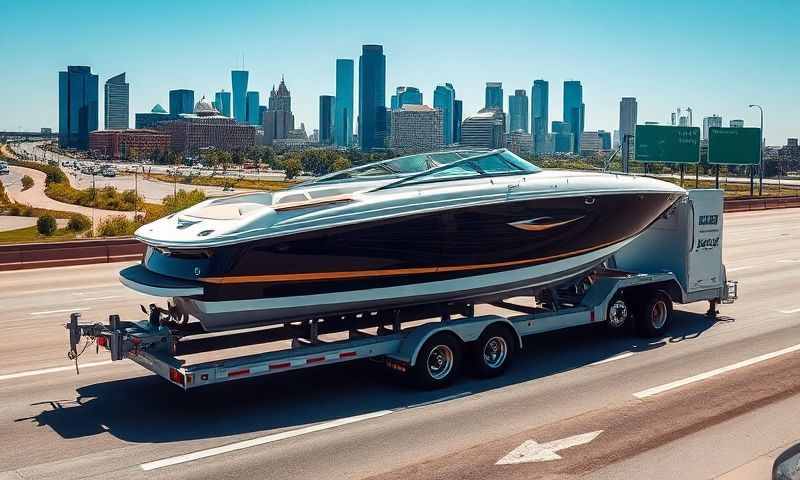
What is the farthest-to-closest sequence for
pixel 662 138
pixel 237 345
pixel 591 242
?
pixel 662 138
pixel 591 242
pixel 237 345

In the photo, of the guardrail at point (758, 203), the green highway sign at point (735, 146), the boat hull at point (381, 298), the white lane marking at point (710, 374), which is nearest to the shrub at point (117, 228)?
the boat hull at point (381, 298)

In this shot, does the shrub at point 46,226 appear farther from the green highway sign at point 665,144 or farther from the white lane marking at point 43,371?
the green highway sign at point 665,144

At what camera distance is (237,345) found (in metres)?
10.7

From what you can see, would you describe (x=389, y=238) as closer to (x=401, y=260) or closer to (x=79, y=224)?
(x=401, y=260)

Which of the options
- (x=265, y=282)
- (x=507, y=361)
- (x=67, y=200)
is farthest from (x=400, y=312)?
(x=67, y=200)

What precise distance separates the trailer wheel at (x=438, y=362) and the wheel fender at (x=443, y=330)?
0.25 feet

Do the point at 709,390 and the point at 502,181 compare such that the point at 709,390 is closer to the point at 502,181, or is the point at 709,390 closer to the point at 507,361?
the point at 507,361

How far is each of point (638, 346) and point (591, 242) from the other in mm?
1822

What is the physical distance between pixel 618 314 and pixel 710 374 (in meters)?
2.27

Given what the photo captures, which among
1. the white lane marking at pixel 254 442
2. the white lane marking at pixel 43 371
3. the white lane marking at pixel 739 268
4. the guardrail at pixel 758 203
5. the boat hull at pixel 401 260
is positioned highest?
the guardrail at pixel 758 203

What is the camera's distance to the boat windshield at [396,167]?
12055 mm

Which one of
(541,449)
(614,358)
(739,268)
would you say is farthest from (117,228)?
(541,449)

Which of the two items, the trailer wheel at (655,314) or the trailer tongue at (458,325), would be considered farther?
the trailer wheel at (655,314)

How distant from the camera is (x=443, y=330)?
425 inches
